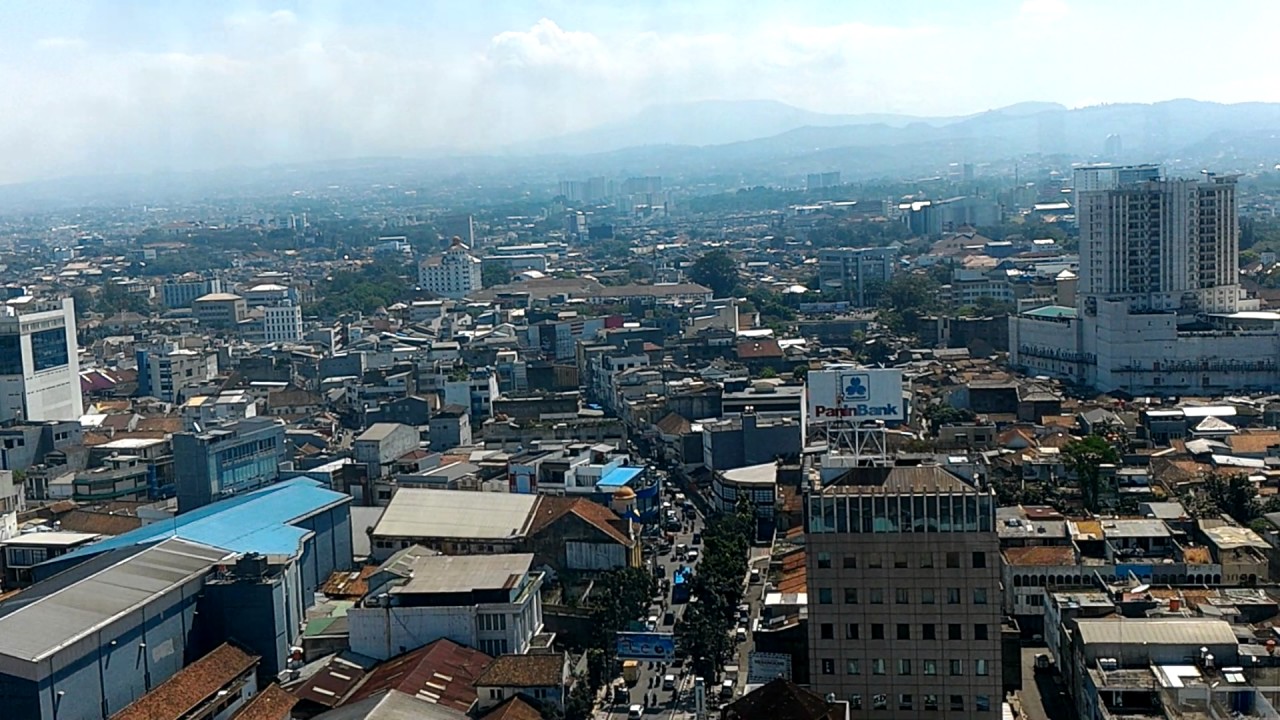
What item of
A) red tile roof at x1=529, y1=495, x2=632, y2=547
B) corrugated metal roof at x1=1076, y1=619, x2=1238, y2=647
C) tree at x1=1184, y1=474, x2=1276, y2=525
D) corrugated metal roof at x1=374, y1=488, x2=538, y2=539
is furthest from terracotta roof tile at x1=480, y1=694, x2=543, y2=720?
tree at x1=1184, y1=474, x2=1276, y2=525

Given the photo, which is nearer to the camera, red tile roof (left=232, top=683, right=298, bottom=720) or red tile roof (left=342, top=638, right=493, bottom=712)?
red tile roof (left=232, top=683, right=298, bottom=720)

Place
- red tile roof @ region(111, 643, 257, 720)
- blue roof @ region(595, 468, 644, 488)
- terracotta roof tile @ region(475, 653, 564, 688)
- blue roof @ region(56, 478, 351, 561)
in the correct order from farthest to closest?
1. blue roof @ region(595, 468, 644, 488)
2. blue roof @ region(56, 478, 351, 561)
3. terracotta roof tile @ region(475, 653, 564, 688)
4. red tile roof @ region(111, 643, 257, 720)

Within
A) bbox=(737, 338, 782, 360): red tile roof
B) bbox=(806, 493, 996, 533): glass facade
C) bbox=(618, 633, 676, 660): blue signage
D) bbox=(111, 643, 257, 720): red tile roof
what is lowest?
bbox=(618, 633, 676, 660): blue signage

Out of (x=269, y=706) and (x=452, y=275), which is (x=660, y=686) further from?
(x=452, y=275)

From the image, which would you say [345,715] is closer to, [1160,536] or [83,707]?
[83,707]

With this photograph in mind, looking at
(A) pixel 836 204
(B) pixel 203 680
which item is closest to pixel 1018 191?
(A) pixel 836 204

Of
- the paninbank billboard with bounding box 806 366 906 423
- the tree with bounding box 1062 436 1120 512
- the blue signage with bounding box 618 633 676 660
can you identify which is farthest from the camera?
the tree with bounding box 1062 436 1120 512

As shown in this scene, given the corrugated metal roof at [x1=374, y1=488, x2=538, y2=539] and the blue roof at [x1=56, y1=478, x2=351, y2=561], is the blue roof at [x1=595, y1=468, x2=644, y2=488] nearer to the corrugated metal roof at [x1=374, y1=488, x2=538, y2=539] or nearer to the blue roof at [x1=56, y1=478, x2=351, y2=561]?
the corrugated metal roof at [x1=374, y1=488, x2=538, y2=539]

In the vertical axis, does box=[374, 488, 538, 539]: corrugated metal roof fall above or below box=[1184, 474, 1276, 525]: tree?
above
